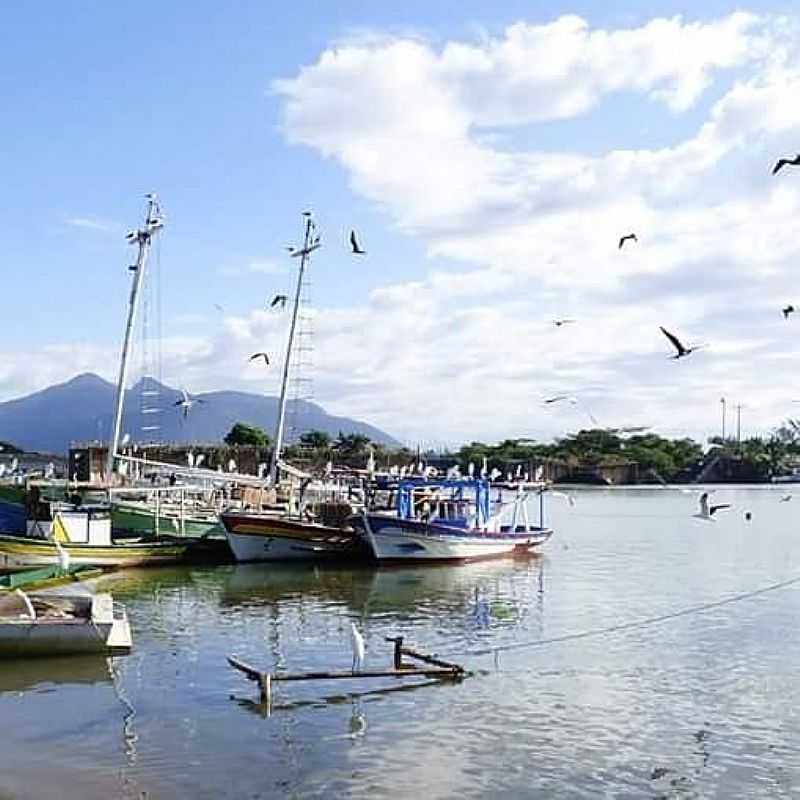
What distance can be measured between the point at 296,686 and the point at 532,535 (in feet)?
85.0

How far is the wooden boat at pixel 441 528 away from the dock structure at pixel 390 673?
17524 millimetres

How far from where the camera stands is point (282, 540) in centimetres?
3741

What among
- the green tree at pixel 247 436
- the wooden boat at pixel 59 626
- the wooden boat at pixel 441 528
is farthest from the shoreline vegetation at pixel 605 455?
the wooden boat at pixel 59 626

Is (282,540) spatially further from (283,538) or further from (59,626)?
(59,626)

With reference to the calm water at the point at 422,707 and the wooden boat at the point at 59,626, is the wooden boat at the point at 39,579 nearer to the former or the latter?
the wooden boat at the point at 59,626

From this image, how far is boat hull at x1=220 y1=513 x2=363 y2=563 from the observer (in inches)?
1455

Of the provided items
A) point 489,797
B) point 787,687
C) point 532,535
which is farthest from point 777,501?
point 489,797

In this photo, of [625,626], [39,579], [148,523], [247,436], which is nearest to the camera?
[39,579]

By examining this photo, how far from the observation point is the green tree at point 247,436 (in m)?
107

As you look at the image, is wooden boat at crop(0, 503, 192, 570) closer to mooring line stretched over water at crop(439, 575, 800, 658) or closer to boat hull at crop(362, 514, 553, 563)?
boat hull at crop(362, 514, 553, 563)

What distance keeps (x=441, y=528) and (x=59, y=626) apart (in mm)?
20147

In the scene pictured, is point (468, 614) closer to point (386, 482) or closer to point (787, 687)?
point (787, 687)

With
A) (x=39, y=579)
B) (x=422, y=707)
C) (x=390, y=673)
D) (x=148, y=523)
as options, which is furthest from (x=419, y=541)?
(x=422, y=707)

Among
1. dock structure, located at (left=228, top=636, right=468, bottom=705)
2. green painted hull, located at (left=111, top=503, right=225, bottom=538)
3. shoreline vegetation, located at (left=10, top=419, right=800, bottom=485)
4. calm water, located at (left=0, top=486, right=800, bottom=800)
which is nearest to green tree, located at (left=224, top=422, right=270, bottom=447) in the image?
shoreline vegetation, located at (left=10, top=419, right=800, bottom=485)
